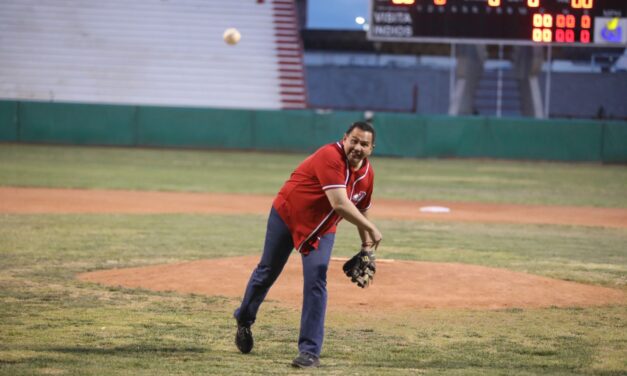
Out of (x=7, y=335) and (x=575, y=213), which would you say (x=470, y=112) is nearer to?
(x=575, y=213)

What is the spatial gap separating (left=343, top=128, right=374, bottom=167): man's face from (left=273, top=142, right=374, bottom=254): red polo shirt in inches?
3.2

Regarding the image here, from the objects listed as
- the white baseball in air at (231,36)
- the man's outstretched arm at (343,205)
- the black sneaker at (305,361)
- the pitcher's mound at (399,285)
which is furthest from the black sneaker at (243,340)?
the white baseball in air at (231,36)

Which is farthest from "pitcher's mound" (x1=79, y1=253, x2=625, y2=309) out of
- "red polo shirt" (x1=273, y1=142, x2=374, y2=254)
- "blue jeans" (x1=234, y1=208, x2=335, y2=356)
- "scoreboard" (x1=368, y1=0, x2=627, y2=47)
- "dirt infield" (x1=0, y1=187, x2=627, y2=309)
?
"scoreboard" (x1=368, y1=0, x2=627, y2=47)

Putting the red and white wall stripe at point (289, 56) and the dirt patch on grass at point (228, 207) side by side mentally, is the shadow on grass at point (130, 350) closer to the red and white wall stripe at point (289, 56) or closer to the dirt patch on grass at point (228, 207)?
the dirt patch on grass at point (228, 207)

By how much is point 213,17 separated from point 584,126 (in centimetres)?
1583

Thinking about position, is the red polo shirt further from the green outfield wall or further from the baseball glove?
the green outfield wall

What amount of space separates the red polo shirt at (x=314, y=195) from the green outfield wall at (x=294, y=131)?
25495 millimetres

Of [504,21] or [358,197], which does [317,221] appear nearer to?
[358,197]

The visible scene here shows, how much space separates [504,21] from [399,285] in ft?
55.9

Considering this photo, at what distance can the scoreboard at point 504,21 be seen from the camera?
79.3ft

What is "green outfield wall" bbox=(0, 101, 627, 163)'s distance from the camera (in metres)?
31.4

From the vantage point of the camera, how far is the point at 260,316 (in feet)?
24.9

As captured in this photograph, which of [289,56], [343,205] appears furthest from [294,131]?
[343,205]

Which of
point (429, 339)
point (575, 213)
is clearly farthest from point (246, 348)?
point (575, 213)
